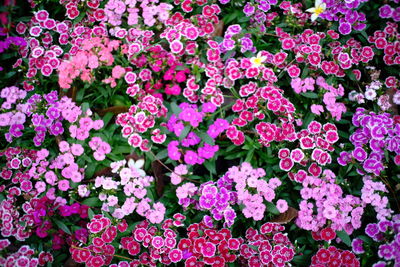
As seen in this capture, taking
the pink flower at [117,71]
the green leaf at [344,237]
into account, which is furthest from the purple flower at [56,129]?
the green leaf at [344,237]

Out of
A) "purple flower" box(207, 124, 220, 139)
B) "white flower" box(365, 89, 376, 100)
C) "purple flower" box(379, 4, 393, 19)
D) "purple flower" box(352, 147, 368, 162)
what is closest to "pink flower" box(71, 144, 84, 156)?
"purple flower" box(207, 124, 220, 139)

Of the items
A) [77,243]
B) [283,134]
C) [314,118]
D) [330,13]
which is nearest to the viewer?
[77,243]

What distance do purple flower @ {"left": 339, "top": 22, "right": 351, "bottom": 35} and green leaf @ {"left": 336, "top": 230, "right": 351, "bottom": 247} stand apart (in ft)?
6.36

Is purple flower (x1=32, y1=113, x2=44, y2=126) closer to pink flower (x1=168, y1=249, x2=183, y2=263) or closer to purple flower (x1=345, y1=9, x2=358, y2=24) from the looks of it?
pink flower (x1=168, y1=249, x2=183, y2=263)

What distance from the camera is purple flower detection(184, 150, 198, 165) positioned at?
124 inches

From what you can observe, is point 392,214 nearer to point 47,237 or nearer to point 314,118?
point 314,118

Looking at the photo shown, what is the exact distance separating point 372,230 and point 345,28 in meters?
1.95

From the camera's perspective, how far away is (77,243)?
9.60 ft

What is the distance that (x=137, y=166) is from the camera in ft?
10.4

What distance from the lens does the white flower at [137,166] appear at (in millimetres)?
3137

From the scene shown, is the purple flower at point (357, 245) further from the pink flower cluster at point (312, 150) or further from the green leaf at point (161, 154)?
the green leaf at point (161, 154)

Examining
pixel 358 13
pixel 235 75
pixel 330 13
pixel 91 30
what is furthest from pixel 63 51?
pixel 358 13

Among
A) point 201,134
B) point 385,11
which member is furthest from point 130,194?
point 385,11

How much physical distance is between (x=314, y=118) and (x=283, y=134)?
423 millimetres
